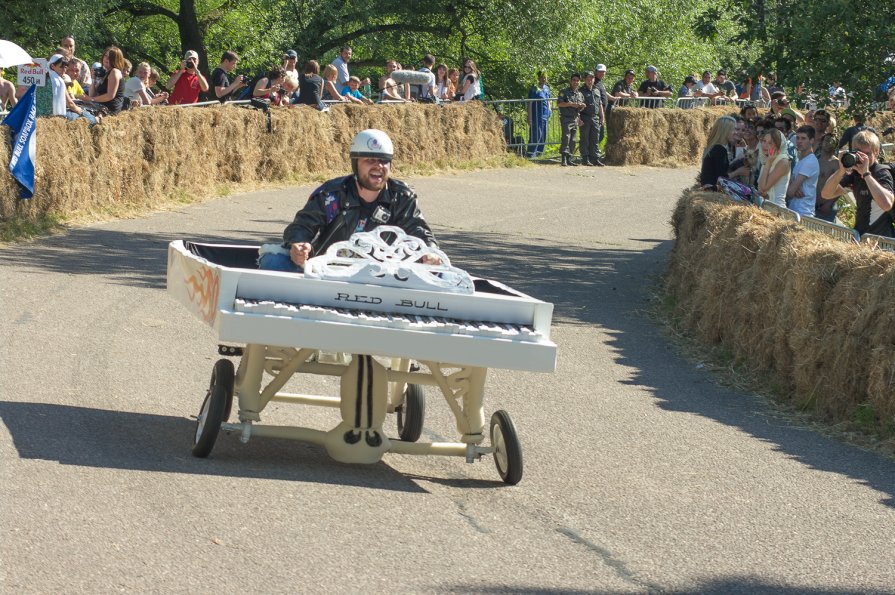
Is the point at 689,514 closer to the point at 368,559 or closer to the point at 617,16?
the point at 368,559

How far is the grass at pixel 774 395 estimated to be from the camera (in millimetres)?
9891

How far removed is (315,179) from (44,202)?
8.00 meters

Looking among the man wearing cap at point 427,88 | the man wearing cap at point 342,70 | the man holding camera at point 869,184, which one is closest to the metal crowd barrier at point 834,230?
the man holding camera at point 869,184

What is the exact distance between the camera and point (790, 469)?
29.3ft

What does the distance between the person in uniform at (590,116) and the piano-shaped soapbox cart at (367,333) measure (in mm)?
23619

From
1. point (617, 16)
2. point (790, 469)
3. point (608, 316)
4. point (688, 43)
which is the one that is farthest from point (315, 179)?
point (688, 43)

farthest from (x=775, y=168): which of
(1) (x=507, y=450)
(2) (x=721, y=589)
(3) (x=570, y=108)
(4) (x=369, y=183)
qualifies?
(3) (x=570, y=108)

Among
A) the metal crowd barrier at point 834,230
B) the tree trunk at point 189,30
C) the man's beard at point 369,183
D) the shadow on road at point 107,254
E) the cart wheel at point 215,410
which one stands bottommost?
the shadow on road at point 107,254

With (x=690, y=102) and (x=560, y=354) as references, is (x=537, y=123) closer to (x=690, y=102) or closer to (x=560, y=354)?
(x=690, y=102)

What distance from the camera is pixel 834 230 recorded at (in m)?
12.2

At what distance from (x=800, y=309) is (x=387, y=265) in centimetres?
455

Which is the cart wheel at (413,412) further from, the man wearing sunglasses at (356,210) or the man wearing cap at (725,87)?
the man wearing cap at (725,87)

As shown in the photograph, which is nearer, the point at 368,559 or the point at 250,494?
the point at 368,559

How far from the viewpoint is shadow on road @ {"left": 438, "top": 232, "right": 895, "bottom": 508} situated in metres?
9.55
